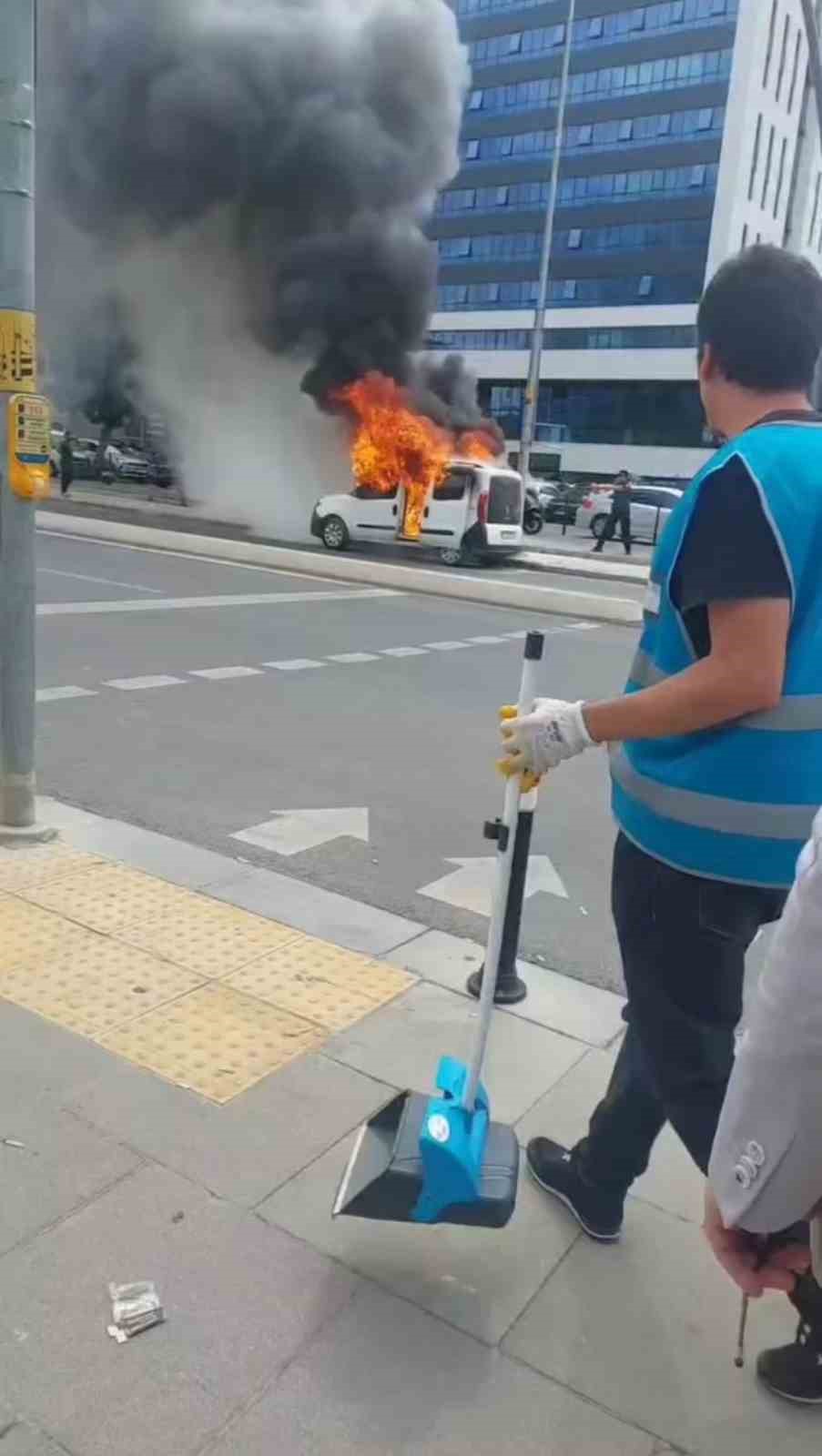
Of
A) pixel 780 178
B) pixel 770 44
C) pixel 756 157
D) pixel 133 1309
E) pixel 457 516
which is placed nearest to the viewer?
pixel 133 1309

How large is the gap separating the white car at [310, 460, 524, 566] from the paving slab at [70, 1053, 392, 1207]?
58.8ft

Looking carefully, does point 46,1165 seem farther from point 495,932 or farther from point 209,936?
point 209,936

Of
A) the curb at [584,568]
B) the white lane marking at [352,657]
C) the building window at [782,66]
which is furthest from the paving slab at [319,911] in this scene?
the building window at [782,66]

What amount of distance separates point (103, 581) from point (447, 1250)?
11962 millimetres

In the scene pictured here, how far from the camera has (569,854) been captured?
17.1 ft

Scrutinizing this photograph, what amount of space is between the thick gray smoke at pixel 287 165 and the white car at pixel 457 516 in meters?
7.15

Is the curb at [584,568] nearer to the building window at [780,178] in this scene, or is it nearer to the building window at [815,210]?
the building window at [815,210]

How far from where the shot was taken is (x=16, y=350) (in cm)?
411

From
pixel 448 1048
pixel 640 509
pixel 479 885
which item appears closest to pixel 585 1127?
pixel 448 1048

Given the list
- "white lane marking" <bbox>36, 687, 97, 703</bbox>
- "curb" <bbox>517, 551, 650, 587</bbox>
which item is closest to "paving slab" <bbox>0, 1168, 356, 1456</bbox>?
"white lane marking" <bbox>36, 687, 97, 703</bbox>

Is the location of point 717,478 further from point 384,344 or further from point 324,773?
point 384,344

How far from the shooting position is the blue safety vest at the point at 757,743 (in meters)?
1.71

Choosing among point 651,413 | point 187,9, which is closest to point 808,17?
point 187,9

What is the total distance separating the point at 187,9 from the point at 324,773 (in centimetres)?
3067
